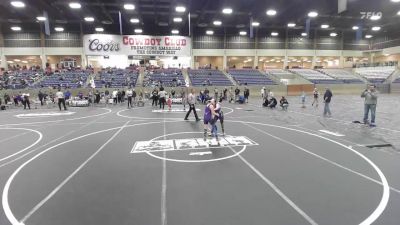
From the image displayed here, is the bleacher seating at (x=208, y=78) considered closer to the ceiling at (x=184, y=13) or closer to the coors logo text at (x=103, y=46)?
the ceiling at (x=184, y=13)

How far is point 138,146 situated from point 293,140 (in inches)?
224

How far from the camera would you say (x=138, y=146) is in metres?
9.77

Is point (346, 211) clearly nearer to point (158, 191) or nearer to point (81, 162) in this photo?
point (158, 191)

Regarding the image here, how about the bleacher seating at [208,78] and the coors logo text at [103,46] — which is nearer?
the bleacher seating at [208,78]

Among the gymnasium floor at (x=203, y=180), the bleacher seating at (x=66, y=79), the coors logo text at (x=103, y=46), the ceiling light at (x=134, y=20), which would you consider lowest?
the gymnasium floor at (x=203, y=180)

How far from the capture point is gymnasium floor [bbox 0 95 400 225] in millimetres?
4766

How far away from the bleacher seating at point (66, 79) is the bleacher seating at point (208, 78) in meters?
14.8

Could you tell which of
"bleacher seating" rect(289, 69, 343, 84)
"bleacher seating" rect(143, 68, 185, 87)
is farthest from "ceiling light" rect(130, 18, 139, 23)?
"bleacher seating" rect(289, 69, 343, 84)

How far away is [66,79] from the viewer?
37.1m

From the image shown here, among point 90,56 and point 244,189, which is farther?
point 90,56

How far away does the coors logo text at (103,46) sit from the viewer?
45.1 m

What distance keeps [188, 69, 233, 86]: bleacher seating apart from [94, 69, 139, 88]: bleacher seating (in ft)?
27.4

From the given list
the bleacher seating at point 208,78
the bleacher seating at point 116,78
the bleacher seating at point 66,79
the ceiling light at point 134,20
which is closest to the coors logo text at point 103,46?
the bleacher seating at point 116,78

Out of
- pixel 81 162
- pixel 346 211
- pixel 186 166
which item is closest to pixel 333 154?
pixel 346 211
